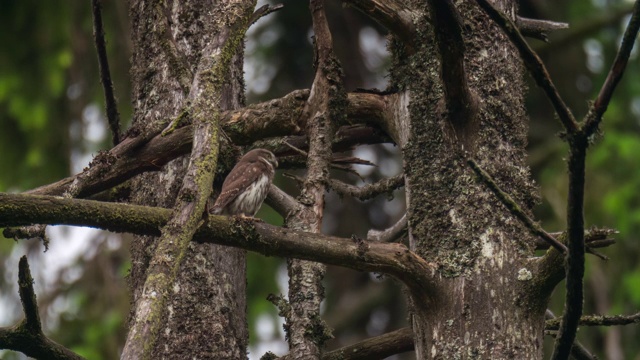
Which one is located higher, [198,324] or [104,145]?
[104,145]

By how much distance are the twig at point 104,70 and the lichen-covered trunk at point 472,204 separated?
150cm

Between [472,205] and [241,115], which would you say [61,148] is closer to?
[241,115]

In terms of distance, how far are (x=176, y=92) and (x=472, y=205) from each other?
6.46 feet

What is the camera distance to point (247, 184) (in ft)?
18.1

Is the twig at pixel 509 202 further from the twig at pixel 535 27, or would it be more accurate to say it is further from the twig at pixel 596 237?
the twig at pixel 535 27

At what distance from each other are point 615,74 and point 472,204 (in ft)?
4.46

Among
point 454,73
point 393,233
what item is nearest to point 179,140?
point 393,233

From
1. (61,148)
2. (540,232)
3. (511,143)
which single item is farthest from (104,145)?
(540,232)

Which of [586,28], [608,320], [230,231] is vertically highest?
[586,28]

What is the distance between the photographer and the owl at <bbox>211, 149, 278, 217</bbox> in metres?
5.42

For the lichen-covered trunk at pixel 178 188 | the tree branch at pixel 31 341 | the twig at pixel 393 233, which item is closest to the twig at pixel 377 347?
the twig at pixel 393 233

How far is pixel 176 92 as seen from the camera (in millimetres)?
5473

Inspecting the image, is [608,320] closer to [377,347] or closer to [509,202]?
[377,347]

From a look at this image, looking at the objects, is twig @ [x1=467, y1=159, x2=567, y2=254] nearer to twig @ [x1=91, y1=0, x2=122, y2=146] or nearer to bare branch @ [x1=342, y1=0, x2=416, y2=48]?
bare branch @ [x1=342, y1=0, x2=416, y2=48]
